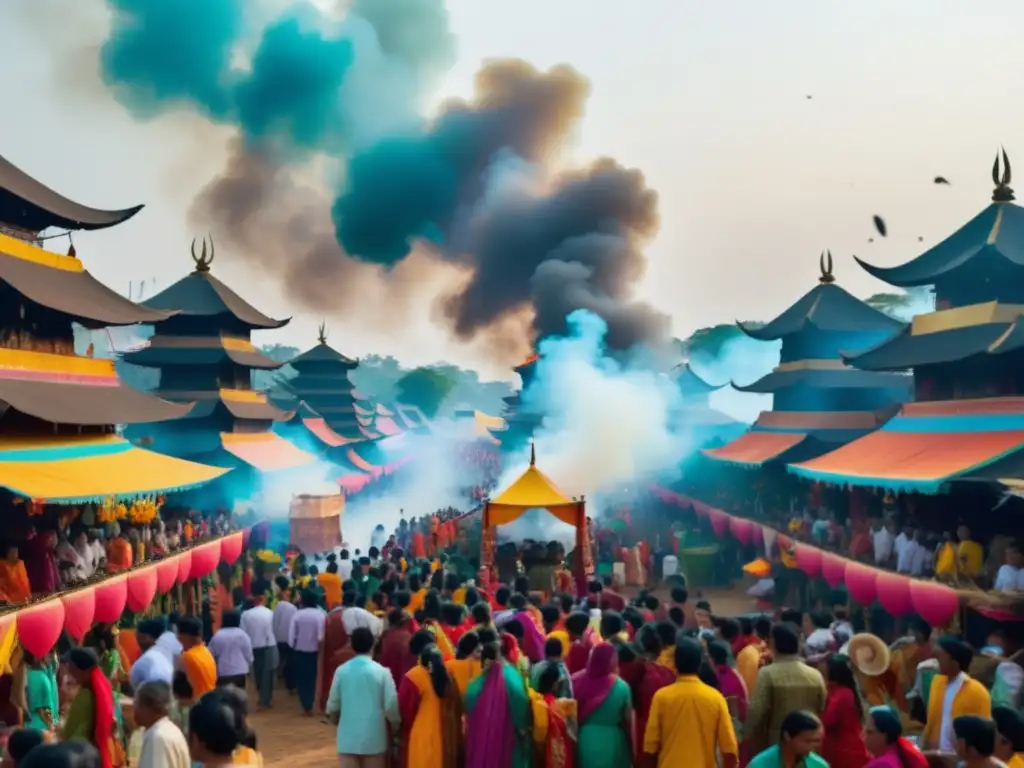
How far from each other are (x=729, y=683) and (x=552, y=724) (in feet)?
5.25

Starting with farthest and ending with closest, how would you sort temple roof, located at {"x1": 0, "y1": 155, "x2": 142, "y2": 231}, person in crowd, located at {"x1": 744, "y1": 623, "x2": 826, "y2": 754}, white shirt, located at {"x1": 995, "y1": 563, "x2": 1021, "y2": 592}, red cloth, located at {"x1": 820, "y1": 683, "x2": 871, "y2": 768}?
1. temple roof, located at {"x1": 0, "y1": 155, "x2": 142, "y2": 231}
2. white shirt, located at {"x1": 995, "y1": 563, "x2": 1021, "y2": 592}
3. person in crowd, located at {"x1": 744, "y1": 623, "x2": 826, "y2": 754}
4. red cloth, located at {"x1": 820, "y1": 683, "x2": 871, "y2": 768}

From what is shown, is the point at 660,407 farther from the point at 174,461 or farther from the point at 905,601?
the point at 905,601

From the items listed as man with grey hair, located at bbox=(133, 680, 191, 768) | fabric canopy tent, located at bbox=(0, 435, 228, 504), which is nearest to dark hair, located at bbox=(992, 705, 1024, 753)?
man with grey hair, located at bbox=(133, 680, 191, 768)

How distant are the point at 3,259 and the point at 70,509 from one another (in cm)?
428

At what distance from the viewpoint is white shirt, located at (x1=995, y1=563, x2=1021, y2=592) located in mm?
11234

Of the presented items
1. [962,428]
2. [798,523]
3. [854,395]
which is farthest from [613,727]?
[854,395]

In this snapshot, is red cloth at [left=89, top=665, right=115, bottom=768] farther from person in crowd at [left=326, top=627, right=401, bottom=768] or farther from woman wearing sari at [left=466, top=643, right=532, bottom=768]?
woman wearing sari at [left=466, top=643, right=532, bottom=768]

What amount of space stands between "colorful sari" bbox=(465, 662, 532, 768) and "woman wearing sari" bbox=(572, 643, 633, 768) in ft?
1.44

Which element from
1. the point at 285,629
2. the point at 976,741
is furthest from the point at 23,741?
the point at 285,629

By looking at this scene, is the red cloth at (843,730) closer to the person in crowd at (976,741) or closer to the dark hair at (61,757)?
the person in crowd at (976,741)

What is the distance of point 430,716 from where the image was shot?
7129 mm

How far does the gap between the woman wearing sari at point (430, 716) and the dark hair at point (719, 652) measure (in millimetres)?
2015

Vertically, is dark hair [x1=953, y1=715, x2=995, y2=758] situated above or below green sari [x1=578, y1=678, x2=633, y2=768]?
above

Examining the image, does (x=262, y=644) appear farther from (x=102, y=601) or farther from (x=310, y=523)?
(x=310, y=523)
